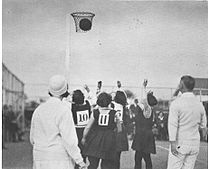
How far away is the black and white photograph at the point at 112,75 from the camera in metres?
2.42

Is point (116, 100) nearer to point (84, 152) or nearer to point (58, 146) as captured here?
point (84, 152)

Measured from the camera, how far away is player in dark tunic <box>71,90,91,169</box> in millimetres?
2412

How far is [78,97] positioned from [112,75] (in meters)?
0.24

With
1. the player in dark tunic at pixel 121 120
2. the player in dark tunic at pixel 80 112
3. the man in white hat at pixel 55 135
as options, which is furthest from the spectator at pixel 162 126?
the man in white hat at pixel 55 135

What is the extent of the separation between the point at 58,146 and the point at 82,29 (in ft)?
2.46

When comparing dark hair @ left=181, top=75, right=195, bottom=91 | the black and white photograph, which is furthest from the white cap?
dark hair @ left=181, top=75, right=195, bottom=91

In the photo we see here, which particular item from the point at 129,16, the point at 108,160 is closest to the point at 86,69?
the point at 129,16

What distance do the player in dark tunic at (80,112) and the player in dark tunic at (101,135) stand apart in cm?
3

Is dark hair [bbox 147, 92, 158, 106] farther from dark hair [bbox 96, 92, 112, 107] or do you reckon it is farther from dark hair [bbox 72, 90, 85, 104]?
dark hair [bbox 72, 90, 85, 104]

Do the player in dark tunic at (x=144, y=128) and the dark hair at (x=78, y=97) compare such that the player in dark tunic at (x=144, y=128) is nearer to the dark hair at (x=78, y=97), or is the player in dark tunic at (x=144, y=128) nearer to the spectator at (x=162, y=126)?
the spectator at (x=162, y=126)

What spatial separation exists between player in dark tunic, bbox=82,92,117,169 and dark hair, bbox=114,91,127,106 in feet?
0.15

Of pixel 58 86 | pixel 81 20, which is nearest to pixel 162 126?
pixel 58 86

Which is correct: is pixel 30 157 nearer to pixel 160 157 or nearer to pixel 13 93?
pixel 13 93

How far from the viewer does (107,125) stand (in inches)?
95.3
